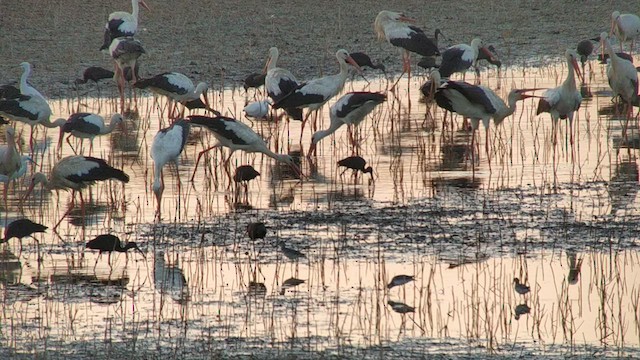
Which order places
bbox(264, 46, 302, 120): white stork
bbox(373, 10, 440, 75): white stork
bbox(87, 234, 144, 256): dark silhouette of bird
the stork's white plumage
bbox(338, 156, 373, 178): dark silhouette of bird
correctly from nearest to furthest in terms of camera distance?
1. bbox(87, 234, 144, 256): dark silhouette of bird
2. bbox(338, 156, 373, 178): dark silhouette of bird
3. bbox(264, 46, 302, 120): white stork
4. the stork's white plumage
5. bbox(373, 10, 440, 75): white stork

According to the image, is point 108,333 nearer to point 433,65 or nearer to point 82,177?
point 82,177

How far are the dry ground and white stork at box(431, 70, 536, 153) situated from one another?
5.40m

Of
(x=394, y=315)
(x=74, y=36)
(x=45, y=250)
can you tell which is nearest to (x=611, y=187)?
(x=394, y=315)

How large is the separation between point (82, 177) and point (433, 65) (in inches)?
286

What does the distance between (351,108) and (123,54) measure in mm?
4150

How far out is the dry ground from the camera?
717 inches

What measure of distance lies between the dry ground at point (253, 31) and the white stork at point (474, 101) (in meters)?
5.40

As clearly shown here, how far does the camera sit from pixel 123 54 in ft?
50.1

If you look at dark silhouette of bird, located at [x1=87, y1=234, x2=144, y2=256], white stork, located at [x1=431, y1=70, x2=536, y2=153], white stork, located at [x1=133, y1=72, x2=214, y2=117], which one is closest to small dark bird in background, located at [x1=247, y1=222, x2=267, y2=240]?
dark silhouette of bird, located at [x1=87, y1=234, x2=144, y2=256]

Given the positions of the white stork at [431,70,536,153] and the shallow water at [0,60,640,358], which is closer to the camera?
the shallow water at [0,60,640,358]

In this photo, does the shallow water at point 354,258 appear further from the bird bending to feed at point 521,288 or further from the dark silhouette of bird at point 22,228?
the dark silhouette of bird at point 22,228

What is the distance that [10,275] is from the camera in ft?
26.6

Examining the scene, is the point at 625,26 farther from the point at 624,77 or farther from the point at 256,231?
the point at 256,231

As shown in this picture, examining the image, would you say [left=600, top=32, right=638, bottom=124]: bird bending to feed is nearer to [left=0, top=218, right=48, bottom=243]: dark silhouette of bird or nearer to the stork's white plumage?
the stork's white plumage
